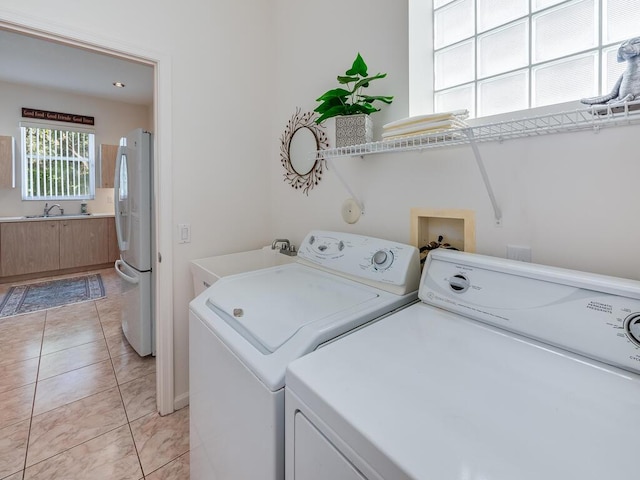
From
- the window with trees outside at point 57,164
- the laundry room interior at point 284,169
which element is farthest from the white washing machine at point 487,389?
the window with trees outside at point 57,164

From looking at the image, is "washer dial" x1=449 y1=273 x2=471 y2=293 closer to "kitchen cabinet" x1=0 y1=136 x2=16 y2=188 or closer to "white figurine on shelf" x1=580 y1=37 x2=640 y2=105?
"white figurine on shelf" x1=580 y1=37 x2=640 y2=105

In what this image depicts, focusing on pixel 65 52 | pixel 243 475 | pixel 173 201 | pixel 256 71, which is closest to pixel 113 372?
pixel 173 201

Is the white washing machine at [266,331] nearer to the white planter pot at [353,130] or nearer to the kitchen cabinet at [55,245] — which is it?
the white planter pot at [353,130]

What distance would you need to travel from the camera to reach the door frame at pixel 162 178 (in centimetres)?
157

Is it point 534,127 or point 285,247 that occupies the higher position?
point 534,127

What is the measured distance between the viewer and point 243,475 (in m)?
0.88

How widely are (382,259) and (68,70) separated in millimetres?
5150

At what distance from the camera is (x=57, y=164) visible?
205 inches

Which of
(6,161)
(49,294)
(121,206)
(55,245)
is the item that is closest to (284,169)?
(121,206)

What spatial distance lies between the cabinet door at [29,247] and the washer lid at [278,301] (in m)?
4.90

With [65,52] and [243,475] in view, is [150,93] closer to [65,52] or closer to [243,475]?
[65,52]

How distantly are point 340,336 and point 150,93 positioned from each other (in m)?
5.69

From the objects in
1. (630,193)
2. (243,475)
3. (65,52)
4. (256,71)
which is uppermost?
(65,52)

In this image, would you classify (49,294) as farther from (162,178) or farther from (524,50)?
(524,50)
